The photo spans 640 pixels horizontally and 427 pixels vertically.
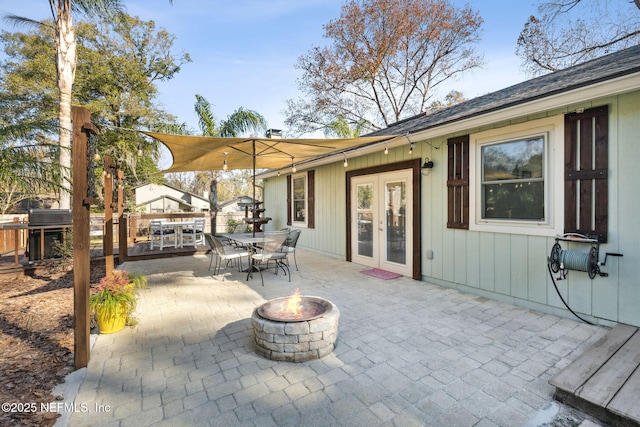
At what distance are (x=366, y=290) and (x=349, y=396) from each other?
9.12 ft

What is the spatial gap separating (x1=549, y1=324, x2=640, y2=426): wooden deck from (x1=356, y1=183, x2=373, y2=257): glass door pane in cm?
428

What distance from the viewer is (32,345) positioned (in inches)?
124

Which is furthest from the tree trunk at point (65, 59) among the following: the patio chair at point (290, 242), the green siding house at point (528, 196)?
the green siding house at point (528, 196)

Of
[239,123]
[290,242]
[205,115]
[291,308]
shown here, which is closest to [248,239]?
[290,242]

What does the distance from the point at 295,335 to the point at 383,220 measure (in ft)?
13.3

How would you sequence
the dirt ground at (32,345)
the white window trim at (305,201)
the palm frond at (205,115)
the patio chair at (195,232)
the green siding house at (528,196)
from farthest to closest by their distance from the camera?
the palm frond at (205,115), the patio chair at (195,232), the white window trim at (305,201), the green siding house at (528,196), the dirt ground at (32,345)

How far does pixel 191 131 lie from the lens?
12.5 m

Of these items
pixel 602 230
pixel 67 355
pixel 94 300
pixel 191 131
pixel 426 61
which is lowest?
pixel 67 355

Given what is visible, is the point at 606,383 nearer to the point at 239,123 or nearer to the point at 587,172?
the point at 587,172

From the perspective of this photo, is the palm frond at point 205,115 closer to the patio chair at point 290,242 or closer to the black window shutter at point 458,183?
the patio chair at point 290,242

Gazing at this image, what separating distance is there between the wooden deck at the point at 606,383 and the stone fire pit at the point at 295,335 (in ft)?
5.73

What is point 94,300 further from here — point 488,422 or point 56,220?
point 56,220

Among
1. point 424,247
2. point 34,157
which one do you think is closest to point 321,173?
point 424,247

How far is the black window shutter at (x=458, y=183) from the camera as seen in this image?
4699mm
